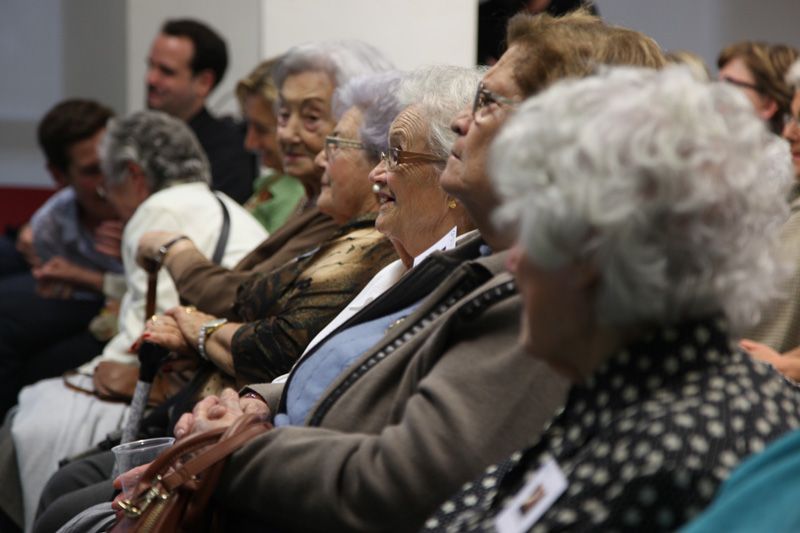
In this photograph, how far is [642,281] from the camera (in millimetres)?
1412

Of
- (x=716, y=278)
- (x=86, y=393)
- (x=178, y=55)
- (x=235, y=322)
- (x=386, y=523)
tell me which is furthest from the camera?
(x=178, y=55)

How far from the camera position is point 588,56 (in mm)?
2072

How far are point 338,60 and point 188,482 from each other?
221cm

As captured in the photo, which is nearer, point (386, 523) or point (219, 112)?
point (386, 523)

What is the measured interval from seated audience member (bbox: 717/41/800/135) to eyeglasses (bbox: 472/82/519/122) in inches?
82.6

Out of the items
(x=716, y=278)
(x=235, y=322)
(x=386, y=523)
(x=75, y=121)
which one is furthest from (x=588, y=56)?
(x=75, y=121)

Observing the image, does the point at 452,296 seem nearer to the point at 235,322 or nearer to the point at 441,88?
the point at 441,88

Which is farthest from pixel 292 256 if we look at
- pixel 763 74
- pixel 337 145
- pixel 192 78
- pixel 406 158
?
pixel 192 78

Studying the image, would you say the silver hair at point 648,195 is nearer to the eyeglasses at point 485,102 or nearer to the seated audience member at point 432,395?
the seated audience member at point 432,395

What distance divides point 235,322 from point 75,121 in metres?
2.49

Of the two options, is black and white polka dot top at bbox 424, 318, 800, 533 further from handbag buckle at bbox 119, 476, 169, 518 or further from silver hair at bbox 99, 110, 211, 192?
silver hair at bbox 99, 110, 211, 192

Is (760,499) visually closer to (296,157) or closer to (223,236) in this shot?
(296,157)

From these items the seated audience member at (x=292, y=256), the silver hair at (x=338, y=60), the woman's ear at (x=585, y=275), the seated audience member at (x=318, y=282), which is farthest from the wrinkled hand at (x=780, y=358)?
the silver hair at (x=338, y=60)

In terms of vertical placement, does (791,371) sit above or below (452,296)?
below
